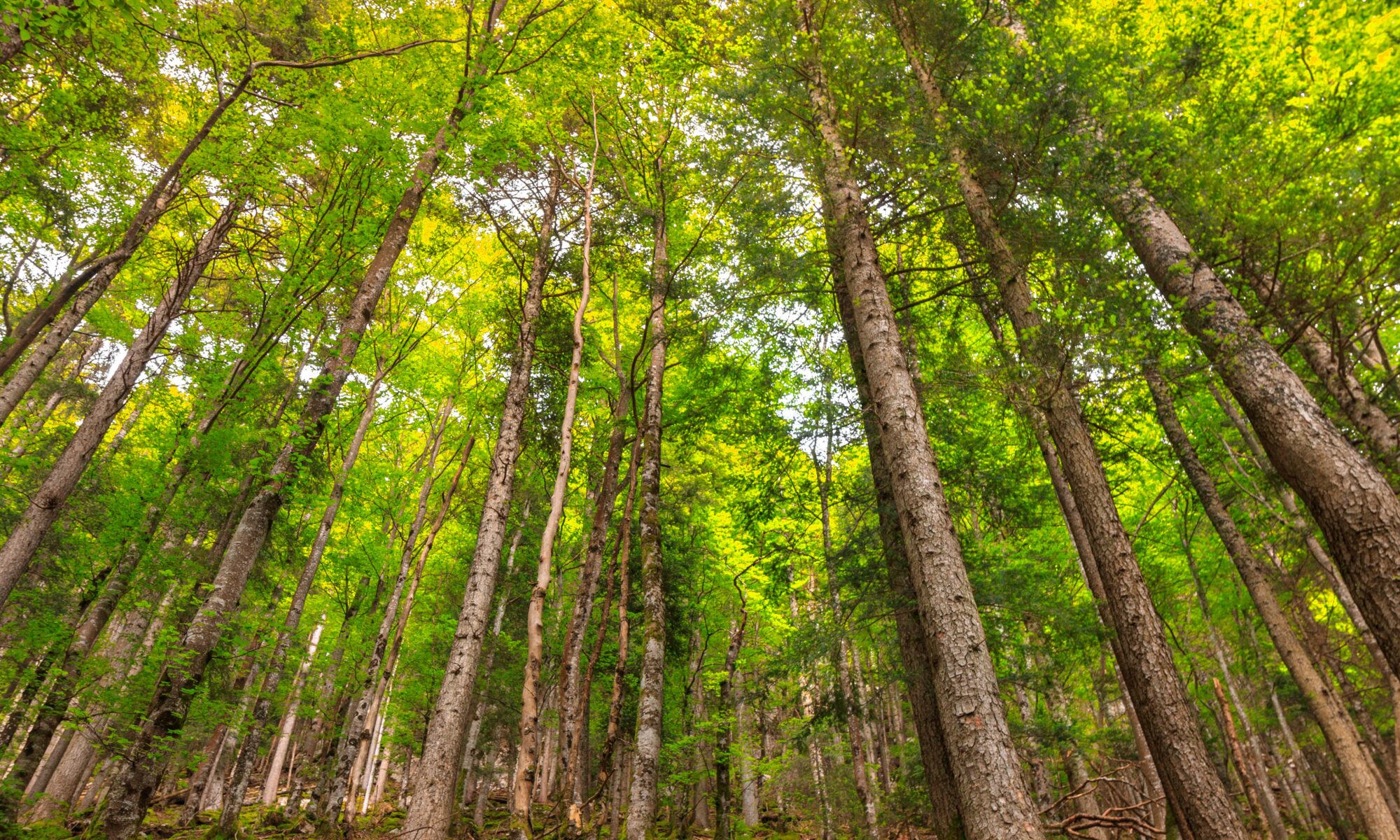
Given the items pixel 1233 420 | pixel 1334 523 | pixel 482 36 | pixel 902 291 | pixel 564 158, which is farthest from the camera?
pixel 564 158

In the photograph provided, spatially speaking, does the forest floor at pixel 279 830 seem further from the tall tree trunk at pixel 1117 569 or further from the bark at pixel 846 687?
the tall tree trunk at pixel 1117 569

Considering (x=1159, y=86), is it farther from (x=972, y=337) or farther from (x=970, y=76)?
(x=972, y=337)

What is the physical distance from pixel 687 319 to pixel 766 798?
27.7 m

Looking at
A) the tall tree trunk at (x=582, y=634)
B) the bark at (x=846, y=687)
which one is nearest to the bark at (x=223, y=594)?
the tall tree trunk at (x=582, y=634)

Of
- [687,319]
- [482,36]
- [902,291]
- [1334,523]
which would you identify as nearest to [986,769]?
[1334,523]

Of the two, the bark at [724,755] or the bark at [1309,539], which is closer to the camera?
the bark at [1309,539]

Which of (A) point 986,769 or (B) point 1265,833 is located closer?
(A) point 986,769

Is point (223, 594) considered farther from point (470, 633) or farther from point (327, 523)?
point (327, 523)

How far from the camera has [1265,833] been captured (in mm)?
13023

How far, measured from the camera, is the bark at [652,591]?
6.73 metres

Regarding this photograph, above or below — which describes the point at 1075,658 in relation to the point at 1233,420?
below

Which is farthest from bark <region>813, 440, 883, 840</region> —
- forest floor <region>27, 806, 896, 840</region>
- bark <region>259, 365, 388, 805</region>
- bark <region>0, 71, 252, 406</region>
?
bark <region>259, 365, 388, 805</region>

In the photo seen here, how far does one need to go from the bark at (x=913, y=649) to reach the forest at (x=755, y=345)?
74 millimetres

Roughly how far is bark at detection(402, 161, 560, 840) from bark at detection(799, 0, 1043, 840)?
555cm
